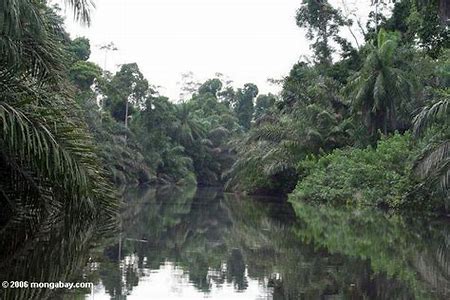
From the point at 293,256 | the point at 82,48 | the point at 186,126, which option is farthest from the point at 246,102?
the point at 293,256

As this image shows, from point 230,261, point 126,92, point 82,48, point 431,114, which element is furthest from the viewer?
point 126,92

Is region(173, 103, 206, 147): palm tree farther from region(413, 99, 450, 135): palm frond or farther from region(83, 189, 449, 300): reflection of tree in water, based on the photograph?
region(83, 189, 449, 300): reflection of tree in water

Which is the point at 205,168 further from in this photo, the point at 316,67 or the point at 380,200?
the point at 380,200

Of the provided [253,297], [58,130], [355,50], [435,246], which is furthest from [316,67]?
[253,297]

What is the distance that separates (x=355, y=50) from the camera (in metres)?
35.3

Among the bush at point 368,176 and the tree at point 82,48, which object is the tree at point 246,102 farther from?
the bush at point 368,176

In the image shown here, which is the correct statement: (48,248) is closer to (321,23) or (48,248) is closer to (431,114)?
(431,114)

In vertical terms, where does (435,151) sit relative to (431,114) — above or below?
below

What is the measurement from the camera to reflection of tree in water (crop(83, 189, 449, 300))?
707 centimetres

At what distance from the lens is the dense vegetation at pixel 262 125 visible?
943cm

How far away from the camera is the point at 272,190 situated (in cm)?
3631

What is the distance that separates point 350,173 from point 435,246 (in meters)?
14.1

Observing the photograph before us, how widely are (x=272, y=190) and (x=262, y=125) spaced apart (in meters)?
4.10

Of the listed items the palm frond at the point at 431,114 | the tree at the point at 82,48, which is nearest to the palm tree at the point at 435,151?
the palm frond at the point at 431,114
